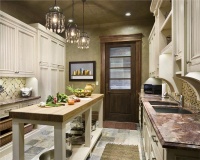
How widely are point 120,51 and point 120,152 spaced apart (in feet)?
9.96

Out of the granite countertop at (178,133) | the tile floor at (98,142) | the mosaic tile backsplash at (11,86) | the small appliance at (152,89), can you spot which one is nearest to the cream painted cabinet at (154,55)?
the small appliance at (152,89)

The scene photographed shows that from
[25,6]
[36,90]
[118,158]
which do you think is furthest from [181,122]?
[25,6]

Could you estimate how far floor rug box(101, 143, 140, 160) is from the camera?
105 inches

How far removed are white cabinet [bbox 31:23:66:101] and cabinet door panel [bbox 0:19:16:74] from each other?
75cm

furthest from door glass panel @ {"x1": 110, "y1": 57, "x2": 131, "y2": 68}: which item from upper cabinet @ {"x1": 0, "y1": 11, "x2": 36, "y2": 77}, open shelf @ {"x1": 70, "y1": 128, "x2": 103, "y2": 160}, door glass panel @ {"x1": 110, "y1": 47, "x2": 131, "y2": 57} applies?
open shelf @ {"x1": 70, "y1": 128, "x2": 103, "y2": 160}

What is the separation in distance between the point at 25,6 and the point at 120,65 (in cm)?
300

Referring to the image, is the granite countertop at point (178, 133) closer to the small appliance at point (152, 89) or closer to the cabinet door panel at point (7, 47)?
the small appliance at point (152, 89)

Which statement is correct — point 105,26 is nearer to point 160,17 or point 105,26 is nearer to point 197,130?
point 160,17

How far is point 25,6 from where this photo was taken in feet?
12.5

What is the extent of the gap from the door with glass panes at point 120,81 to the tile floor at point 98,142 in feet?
2.83

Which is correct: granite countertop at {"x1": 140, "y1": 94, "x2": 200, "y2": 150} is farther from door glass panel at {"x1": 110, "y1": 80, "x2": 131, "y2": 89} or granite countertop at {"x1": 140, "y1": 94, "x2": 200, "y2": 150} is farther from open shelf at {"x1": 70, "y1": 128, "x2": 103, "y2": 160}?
door glass panel at {"x1": 110, "y1": 80, "x2": 131, "y2": 89}

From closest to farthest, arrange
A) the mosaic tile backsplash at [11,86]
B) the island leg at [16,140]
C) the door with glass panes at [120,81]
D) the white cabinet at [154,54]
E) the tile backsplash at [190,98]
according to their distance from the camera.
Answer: the island leg at [16,140], the tile backsplash at [190,98], the white cabinet at [154,54], the mosaic tile backsplash at [11,86], the door with glass panes at [120,81]

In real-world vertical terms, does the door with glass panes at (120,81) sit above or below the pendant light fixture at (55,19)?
below

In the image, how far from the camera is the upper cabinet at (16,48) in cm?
302
